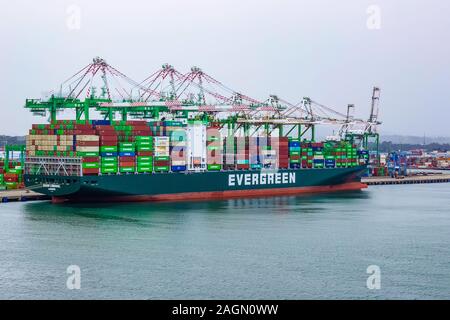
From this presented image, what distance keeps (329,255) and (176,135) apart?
28.5 m

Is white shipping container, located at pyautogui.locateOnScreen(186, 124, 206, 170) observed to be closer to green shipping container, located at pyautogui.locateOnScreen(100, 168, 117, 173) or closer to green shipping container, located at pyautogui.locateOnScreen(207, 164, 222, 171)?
green shipping container, located at pyautogui.locateOnScreen(207, 164, 222, 171)

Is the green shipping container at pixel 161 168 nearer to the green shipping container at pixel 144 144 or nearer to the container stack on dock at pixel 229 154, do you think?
the green shipping container at pixel 144 144

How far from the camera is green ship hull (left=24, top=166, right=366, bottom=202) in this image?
50.5m

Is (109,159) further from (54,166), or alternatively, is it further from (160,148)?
(160,148)

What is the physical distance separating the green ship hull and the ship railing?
51cm

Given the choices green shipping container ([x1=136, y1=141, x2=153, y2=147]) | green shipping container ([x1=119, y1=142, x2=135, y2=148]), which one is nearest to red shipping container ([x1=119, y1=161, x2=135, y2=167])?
green shipping container ([x1=119, y1=142, x2=135, y2=148])

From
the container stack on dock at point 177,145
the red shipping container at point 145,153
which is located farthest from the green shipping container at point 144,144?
the container stack on dock at point 177,145

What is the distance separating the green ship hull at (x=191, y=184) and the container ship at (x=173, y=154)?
7 cm

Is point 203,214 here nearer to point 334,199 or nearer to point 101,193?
point 101,193

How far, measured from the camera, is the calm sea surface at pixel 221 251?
2542cm

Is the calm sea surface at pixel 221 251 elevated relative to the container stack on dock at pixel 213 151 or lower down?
lower down

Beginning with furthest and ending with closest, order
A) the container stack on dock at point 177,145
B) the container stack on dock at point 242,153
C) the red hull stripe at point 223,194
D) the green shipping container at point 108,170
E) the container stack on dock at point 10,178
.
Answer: the container stack on dock at point 242,153
the container stack on dock at point 10,178
the container stack on dock at point 177,145
the red hull stripe at point 223,194
the green shipping container at point 108,170

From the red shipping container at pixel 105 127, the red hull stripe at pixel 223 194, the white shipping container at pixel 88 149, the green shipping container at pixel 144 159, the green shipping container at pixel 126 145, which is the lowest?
the red hull stripe at pixel 223 194
